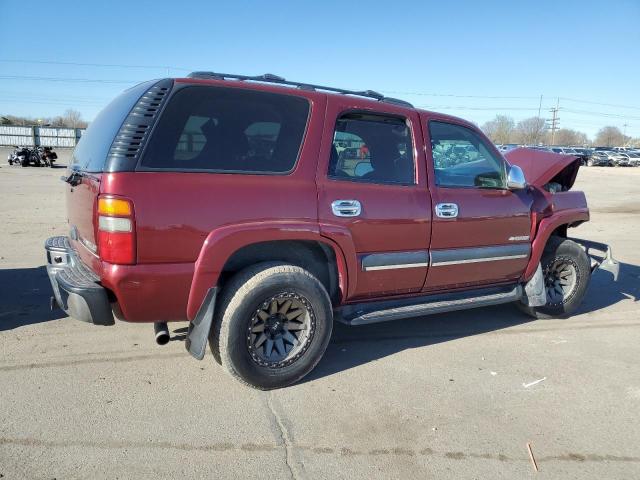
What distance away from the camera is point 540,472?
271 cm

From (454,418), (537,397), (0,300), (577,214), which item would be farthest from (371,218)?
(0,300)

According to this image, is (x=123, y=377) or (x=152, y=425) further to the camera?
(x=123, y=377)

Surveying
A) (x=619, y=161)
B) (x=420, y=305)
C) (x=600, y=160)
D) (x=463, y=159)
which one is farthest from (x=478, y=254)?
(x=619, y=161)

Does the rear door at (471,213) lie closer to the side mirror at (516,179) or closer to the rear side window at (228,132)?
the side mirror at (516,179)

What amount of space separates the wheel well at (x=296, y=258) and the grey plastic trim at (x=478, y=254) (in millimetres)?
888

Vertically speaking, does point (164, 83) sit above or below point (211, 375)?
above

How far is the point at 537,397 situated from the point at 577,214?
7.66ft

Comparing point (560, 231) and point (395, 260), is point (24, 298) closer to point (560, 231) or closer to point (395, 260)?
point (395, 260)

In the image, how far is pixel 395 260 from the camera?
3830mm

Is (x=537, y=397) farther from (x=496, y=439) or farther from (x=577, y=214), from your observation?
(x=577, y=214)

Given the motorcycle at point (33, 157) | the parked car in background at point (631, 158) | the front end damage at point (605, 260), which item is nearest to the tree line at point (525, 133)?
the parked car in background at point (631, 158)

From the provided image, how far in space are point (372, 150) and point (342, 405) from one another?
6.25ft

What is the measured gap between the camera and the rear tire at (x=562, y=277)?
200 inches

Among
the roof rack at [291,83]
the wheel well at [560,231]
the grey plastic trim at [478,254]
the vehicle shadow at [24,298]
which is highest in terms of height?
the roof rack at [291,83]
